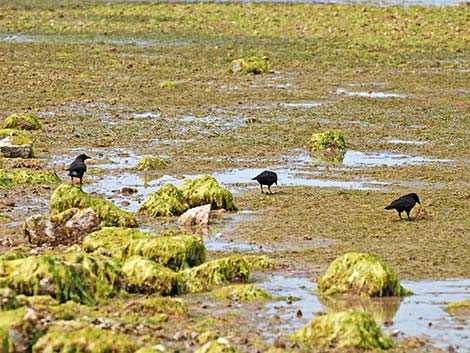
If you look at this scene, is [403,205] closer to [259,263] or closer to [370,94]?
[259,263]

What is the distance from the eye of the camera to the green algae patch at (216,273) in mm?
12023

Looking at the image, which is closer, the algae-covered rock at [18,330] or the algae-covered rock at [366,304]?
the algae-covered rock at [18,330]

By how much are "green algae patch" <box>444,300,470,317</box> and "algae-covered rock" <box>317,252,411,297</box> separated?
0.64m

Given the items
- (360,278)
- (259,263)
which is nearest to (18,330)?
(360,278)

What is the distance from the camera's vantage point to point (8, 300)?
10.1 meters

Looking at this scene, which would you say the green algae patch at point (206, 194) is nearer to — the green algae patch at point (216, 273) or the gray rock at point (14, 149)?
the green algae patch at point (216, 273)

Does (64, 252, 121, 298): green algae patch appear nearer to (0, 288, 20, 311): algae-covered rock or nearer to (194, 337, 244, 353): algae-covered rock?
(0, 288, 20, 311): algae-covered rock

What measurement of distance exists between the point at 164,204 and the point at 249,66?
15428mm

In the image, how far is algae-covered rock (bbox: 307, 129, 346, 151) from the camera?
→ 810 inches

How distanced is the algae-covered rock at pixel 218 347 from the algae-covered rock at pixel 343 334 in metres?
0.92

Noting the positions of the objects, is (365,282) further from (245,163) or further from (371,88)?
(371,88)

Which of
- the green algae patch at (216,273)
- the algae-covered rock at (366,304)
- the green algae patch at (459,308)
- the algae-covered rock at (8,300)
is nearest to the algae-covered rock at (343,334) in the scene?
the algae-covered rock at (366,304)

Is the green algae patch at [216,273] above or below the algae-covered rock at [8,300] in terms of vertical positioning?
below

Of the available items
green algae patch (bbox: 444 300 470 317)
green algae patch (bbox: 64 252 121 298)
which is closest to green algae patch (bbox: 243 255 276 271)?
green algae patch (bbox: 64 252 121 298)
